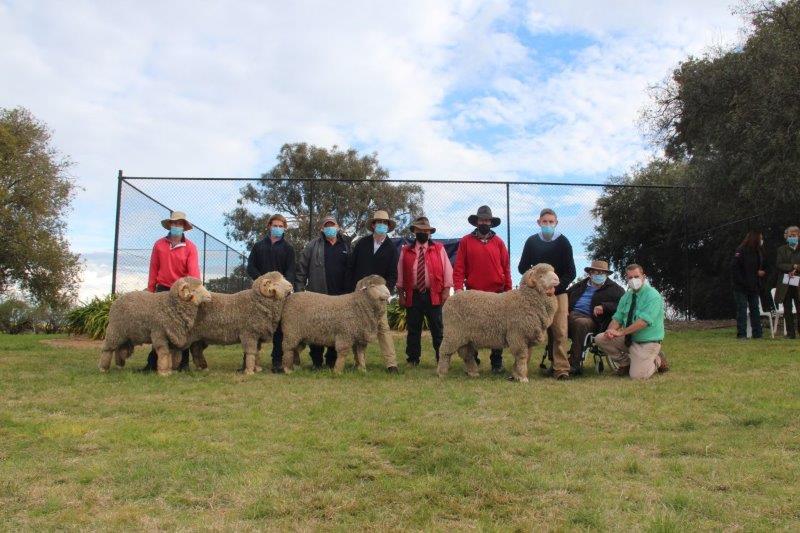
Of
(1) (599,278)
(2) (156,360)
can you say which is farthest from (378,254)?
(2) (156,360)

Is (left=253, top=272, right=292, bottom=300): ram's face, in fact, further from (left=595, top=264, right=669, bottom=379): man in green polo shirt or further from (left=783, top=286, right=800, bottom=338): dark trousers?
(left=783, top=286, right=800, bottom=338): dark trousers

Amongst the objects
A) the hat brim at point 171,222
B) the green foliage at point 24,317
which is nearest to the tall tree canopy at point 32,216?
the green foliage at point 24,317

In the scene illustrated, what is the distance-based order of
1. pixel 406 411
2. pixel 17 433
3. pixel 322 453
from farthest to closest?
pixel 406 411
pixel 17 433
pixel 322 453

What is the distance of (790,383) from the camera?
22.2 feet

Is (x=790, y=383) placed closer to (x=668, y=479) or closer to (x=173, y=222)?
(x=668, y=479)

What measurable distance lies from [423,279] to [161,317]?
3169 mm

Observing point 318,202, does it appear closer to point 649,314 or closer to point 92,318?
point 92,318

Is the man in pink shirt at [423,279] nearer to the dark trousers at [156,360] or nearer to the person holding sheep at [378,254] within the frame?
the person holding sheep at [378,254]

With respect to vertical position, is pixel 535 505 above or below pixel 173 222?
below

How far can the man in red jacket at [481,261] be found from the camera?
849 centimetres

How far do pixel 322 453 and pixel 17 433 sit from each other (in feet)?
7.29

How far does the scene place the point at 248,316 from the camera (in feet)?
26.5

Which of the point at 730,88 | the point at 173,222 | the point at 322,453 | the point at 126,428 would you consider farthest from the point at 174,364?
the point at 730,88

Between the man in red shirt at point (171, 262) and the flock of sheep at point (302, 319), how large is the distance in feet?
1.30
